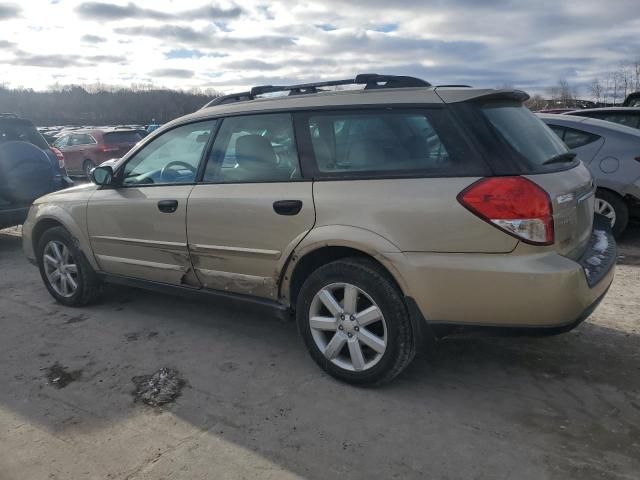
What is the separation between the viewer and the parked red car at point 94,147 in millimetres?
16969

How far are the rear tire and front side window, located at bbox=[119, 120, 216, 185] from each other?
4574 millimetres

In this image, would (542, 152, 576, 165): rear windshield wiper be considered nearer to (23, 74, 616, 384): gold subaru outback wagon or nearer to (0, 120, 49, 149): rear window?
(23, 74, 616, 384): gold subaru outback wagon

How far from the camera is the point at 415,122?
304 centimetres

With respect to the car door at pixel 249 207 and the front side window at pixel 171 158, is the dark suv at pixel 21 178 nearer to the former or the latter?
the front side window at pixel 171 158

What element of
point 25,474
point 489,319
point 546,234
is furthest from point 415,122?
point 25,474

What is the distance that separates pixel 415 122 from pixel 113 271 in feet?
9.35

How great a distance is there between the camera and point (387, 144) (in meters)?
3.10

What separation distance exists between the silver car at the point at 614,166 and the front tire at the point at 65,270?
5268 millimetres

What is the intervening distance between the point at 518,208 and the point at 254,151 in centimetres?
175

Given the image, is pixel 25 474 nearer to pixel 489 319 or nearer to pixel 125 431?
pixel 125 431

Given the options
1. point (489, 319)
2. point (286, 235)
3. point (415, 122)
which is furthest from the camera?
point (286, 235)

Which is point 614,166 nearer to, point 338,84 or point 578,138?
point 578,138

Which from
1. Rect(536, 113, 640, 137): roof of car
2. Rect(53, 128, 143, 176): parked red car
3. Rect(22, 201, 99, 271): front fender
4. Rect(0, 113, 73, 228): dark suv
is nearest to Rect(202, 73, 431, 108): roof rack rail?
Rect(22, 201, 99, 271): front fender

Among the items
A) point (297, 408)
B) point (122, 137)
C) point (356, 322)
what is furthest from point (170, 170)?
point (122, 137)
